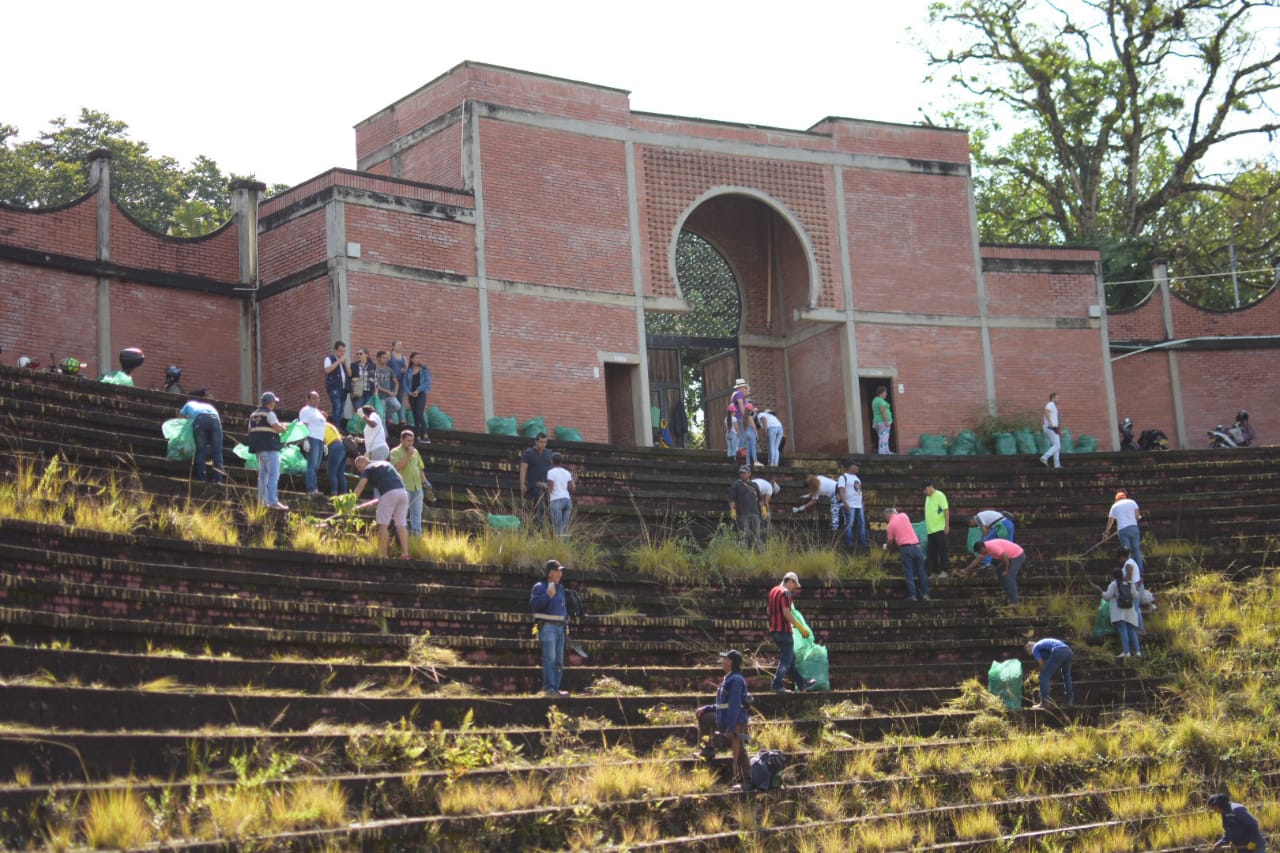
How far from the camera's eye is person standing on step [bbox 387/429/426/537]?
17.0m

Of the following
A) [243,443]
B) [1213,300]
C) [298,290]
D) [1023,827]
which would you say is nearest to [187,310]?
[298,290]

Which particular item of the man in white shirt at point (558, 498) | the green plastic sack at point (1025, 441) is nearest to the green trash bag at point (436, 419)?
the man in white shirt at point (558, 498)

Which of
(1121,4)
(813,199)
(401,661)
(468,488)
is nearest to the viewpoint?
(401,661)

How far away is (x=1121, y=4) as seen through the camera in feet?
130

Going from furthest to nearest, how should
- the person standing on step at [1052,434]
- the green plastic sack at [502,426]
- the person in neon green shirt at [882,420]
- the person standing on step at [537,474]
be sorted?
the person in neon green shirt at [882,420], the person standing on step at [1052,434], the green plastic sack at [502,426], the person standing on step at [537,474]

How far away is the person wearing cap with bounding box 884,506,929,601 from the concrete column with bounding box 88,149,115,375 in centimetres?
1221

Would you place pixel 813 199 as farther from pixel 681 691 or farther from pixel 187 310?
pixel 681 691

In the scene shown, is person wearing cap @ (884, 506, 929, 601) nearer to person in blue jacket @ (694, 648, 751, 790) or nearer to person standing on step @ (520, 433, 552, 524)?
person standing on step @ (520, 433, 552, 524)

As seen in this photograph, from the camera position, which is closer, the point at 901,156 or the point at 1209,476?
the point at 1209,476

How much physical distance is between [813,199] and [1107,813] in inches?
693

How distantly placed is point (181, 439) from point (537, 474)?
4483mm

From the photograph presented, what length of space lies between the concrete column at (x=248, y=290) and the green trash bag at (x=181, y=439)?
8875 millimetres

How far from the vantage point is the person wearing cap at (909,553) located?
19250 mm

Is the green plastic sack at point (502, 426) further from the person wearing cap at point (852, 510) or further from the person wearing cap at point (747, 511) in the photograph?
the person wearing cap at point (747, 511)
